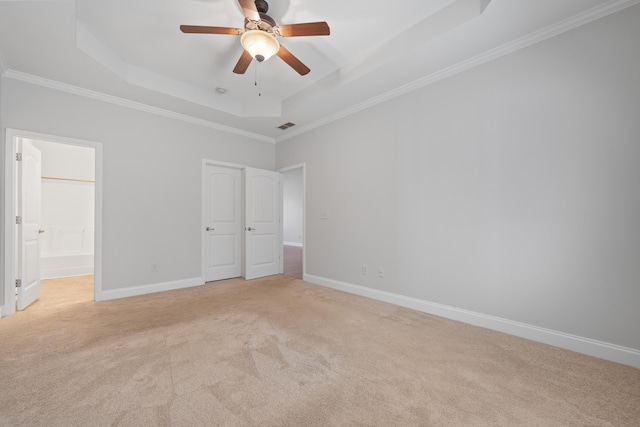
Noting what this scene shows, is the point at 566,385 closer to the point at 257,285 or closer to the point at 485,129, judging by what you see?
the point at 485,129

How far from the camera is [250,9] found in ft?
7.09

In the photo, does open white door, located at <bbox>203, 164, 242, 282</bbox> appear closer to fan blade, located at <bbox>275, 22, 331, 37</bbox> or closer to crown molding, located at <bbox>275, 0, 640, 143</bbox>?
crown molding, located at <bbox>275, 0, 640, 143</bbox>

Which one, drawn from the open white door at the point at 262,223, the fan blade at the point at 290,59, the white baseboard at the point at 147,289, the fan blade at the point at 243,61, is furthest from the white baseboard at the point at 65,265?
the fan blade at the point at 290,59

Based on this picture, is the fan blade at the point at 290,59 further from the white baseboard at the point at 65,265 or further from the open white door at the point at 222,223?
the white baseboard at the point at 65,265

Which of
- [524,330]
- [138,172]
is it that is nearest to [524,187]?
A: [524,330]

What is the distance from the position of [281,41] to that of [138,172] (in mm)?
2805

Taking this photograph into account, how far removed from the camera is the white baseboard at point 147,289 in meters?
3.64

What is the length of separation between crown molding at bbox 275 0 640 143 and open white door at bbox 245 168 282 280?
214cm

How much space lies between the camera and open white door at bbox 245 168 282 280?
4984 millimetres

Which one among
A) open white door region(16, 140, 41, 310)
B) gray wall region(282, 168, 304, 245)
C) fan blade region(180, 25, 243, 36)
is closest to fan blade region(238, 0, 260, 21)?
fan blade region(180, 25, 243, 36)

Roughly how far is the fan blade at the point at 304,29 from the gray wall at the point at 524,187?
63.7 inches

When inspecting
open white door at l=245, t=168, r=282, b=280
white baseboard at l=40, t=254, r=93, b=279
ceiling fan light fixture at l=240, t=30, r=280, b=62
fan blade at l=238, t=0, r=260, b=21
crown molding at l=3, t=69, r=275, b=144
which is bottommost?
white baseboard at l=40, t=254, r=93, b=279

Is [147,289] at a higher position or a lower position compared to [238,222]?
lower

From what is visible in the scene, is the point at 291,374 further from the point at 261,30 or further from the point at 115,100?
the point at 115,100
